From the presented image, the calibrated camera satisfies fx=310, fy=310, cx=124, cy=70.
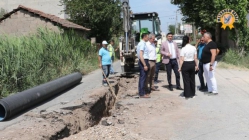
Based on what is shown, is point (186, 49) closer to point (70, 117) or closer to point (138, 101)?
point (138, 101)

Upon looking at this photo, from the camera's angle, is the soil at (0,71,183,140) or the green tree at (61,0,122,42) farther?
the green tree at (61,0,122,42)

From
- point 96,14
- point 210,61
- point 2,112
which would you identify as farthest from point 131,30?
point 96,14

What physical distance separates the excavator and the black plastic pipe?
340 centimetres

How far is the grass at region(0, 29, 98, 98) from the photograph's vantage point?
975cm

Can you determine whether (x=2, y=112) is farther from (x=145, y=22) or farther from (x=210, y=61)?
(x=145, y=22)

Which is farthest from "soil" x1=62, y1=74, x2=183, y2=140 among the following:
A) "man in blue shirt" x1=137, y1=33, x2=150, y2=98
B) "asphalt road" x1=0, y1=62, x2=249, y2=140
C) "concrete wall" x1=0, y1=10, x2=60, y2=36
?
"concrete wall" x1=0, y1=10, x2=60, y2=36

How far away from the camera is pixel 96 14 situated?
27.2m

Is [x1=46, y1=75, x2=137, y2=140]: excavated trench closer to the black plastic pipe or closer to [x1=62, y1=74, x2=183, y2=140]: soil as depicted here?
[x1=62, y1=74, x2=183, y2=140]: soil

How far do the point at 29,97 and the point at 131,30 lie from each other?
8361mm

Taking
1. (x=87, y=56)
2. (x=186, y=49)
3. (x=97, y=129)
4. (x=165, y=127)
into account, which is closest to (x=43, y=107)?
(x=97, y=129)

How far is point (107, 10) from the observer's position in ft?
90.0

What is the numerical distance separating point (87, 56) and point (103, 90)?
9.68m

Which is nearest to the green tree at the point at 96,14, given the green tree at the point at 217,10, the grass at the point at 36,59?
the green tree at the point at 217,10

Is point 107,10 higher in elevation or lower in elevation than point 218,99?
higher
